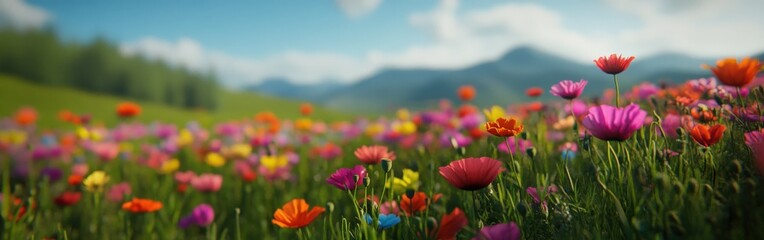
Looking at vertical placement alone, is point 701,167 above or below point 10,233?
above

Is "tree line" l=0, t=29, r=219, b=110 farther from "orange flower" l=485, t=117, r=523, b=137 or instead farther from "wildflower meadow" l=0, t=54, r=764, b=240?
"orange flower" l=485, t=117, r=523, b=137

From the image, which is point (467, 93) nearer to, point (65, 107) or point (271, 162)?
point (271, 162)

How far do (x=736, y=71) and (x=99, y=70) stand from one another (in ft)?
111

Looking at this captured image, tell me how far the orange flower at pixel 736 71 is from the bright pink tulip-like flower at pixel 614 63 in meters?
0.24

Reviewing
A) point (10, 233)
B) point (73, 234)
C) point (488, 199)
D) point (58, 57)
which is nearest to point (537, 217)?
point (488, 199)

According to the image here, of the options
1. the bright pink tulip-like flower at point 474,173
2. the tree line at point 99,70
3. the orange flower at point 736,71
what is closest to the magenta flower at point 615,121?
the bright pink tulip-like flower at point 474,173

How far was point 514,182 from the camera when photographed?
1.31 meters

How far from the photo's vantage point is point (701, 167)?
3.86 ft

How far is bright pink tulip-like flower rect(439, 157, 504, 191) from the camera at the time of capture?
1064mm

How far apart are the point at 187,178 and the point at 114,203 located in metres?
0.62

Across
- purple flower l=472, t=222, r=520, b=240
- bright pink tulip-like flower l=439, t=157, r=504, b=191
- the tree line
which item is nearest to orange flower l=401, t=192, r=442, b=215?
bright pink tulip-like flower l=439, t=157, r=504, b=191

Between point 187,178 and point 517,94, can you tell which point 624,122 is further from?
point 517,94

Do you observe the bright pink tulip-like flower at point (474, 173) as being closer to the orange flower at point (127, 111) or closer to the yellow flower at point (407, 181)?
the yellow flower at point (407, 181)

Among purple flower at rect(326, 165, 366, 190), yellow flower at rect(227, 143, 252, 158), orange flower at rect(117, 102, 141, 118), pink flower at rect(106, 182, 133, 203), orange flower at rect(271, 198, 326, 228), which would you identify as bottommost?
pink flower at rect(106, 182, 133, 203)
